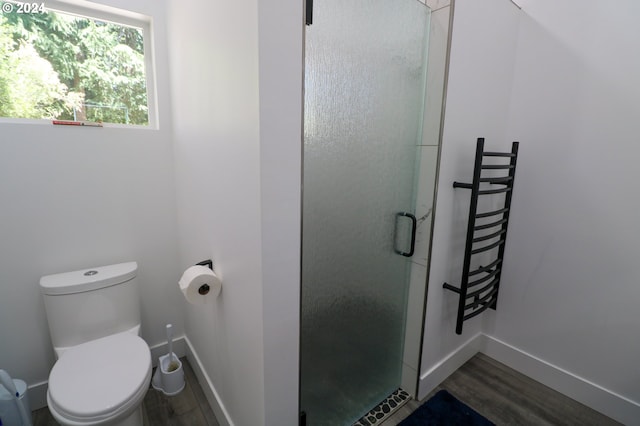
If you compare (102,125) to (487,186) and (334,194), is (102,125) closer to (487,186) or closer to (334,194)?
(334,194)

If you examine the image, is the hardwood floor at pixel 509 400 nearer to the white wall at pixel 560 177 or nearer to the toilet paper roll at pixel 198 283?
the white wall at pixel 560 177

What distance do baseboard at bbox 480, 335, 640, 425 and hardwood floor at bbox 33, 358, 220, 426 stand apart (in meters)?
1.94

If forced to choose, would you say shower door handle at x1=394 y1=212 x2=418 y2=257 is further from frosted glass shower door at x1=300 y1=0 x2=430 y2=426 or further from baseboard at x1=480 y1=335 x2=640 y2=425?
baseboard at x1=480 y1=335 x2=640 y2=425

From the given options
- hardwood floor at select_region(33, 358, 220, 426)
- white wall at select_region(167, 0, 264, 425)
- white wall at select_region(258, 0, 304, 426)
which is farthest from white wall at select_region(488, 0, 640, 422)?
hardwood floor at select_region(33, 358, 220, 426)

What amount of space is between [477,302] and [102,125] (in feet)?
7.90

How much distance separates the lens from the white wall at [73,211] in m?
1.50

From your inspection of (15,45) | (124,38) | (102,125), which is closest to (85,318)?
(102,125)

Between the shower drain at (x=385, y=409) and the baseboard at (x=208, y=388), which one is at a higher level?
the baseboard at (x=208, y=388)

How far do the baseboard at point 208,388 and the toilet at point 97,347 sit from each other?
0.34 meters

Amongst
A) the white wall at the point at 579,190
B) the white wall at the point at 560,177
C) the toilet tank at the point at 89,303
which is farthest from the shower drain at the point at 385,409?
the toilet tank at the point at 89,303

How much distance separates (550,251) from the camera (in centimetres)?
183

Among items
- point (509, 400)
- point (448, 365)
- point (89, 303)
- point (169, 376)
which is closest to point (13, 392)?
point (89, 303)

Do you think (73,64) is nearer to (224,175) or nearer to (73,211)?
(73,211)

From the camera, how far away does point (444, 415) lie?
1645 mm
